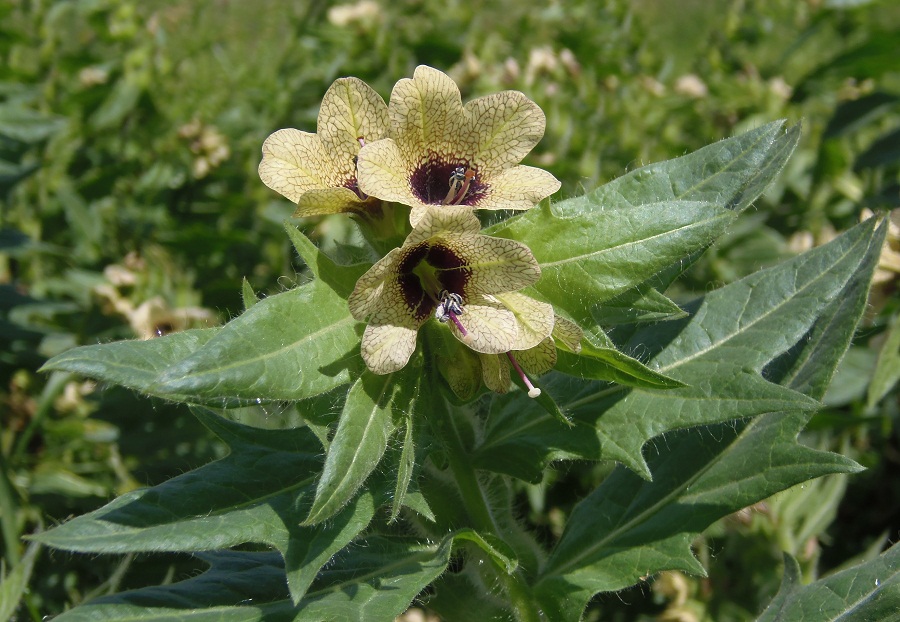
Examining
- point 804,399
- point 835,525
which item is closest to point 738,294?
point 804,399

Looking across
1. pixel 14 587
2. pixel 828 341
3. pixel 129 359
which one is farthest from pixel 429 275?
pixel 14 587

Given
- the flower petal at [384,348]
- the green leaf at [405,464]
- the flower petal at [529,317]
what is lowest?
the green leaf at [405,464]

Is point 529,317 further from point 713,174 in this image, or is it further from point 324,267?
point 713,174

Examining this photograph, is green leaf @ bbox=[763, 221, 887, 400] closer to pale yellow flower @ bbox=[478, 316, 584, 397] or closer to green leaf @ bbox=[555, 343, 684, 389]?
green leaf @ bbox=[555, 343, 684, 389]

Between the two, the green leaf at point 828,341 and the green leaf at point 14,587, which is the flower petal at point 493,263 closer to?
the green leaf at point 828,341

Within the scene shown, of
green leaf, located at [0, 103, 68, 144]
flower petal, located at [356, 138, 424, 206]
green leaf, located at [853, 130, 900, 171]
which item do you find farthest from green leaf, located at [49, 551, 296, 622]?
green leaf, located at [853, 130, 900, 171]

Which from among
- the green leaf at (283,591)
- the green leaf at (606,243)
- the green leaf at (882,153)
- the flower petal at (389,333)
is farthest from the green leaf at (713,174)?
the green leaf at (882,153)
